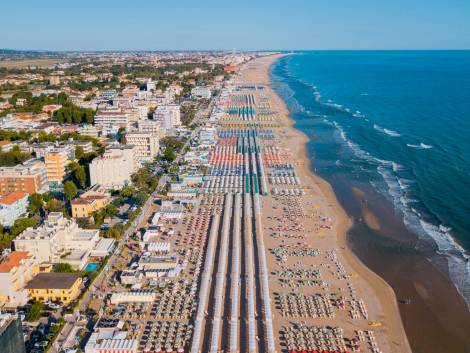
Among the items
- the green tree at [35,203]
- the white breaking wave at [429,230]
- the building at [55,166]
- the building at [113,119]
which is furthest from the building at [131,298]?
the building at [113,119]

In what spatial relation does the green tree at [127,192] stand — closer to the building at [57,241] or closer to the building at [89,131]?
the building at [57,241]

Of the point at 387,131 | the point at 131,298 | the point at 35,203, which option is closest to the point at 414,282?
the point at 131,298

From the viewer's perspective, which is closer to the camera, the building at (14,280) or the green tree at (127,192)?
the building at (14,280)

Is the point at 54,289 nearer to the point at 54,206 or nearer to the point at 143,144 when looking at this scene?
the point at 54,206

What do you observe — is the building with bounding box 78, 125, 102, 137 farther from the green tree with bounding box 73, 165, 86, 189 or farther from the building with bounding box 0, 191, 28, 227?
the building with bounding box 0, 191, 28, 227

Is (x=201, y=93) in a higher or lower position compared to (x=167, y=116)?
higher

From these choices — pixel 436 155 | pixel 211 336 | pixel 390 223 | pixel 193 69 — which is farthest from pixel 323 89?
pixel 211 336
